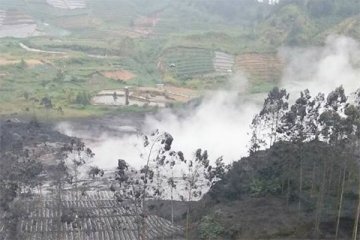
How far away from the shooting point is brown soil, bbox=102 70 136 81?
314 ft

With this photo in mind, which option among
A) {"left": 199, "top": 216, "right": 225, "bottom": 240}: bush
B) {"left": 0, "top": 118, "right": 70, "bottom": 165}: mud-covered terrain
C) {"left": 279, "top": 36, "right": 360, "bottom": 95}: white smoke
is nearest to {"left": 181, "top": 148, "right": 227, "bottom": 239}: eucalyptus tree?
{"left": 199, "top": 216, "right": 225, "bottom": 240}: bush

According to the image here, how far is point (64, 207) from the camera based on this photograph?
1667 inches

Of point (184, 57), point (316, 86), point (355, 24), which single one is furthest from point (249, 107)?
point (355, 24)

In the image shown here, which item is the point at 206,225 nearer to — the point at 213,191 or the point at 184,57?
the point at 213,191

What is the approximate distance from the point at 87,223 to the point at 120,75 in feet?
189

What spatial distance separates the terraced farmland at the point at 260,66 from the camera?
324 feet

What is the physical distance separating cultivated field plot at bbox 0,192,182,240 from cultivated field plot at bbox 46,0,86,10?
124000mm

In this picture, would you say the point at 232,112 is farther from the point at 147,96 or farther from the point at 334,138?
the point at 334,138

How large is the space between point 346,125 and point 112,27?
117 meters

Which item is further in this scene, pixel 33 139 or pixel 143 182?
pixel 33 139

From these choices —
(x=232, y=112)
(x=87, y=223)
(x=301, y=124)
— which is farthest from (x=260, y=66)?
(x=87, y=223)

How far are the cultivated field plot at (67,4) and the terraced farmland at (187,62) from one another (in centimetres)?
6400

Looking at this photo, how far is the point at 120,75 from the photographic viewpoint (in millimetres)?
97500

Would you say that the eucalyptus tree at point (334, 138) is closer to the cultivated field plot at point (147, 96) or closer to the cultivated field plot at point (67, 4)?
the cultivated field plot at point (147, 96)
